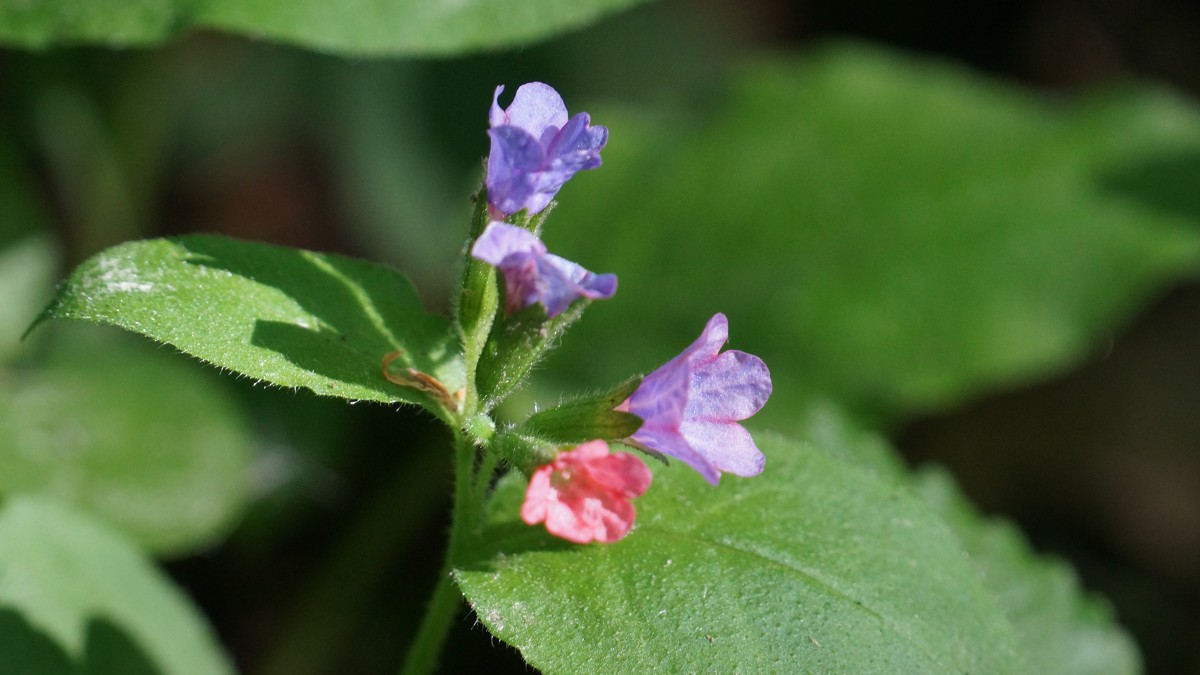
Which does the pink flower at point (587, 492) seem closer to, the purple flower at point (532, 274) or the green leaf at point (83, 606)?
the purple flower at point (532, 274)

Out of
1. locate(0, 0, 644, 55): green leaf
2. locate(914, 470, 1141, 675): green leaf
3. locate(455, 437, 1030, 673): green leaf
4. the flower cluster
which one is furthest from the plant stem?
locate(914, 470, 1141, 675): green leaf

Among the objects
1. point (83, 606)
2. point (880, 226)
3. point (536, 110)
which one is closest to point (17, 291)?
point (83, 606)

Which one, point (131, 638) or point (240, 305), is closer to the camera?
point (240, 305)

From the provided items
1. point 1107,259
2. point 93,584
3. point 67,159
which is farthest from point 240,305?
point 1107,259

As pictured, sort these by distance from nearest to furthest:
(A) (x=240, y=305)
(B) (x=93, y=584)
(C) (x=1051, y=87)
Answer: (A) (x=240, y=305) < (B) (x=93, y=584) < (C) (x=1051, y=87)

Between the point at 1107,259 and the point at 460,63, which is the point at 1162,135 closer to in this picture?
the point at 1107,259

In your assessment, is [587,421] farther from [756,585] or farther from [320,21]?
[320,21]

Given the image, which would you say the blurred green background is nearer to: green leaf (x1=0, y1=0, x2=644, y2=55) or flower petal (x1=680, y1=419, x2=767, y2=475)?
green leaf (x1=0, y1=0, x2=644, y2=55)
